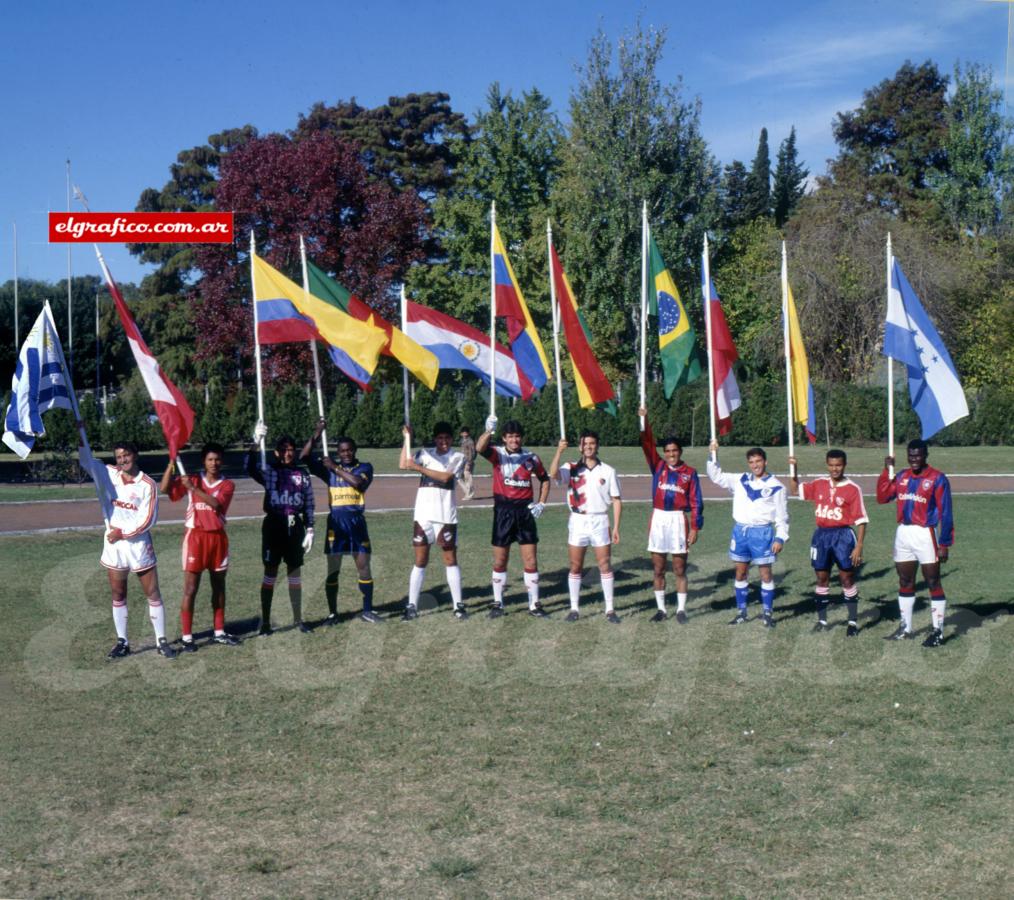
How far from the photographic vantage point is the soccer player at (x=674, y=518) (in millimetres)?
13031

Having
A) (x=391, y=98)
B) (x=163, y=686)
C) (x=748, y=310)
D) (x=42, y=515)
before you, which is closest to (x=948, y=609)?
(x=163, y=686)

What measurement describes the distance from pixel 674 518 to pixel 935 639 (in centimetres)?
301

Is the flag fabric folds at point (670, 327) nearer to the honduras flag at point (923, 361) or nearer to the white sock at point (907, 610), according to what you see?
the honduras flag at point (923, 361)

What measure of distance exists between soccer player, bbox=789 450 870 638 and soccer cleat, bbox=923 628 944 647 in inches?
30.3

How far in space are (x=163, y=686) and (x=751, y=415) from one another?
1496 inches

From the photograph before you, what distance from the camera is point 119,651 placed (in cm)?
1148

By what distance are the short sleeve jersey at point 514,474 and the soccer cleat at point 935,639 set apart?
447cm

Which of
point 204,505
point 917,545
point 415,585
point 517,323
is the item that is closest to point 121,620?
point 204,505

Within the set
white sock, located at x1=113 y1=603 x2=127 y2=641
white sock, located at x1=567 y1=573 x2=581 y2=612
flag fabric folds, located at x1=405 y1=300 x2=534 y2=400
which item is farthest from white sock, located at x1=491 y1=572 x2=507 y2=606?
white sock, located at x1=113 y1=603 x2=127 y2=641

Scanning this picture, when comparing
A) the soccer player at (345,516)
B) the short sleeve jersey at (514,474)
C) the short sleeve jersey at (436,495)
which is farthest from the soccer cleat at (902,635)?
the soccer player at (345,516)

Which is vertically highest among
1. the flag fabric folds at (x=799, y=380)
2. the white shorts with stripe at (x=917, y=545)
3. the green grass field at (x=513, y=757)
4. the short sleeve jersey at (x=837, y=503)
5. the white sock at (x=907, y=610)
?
the flag fabric folds at (x=799, y=380)

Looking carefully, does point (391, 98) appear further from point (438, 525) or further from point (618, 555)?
point (438, 525)

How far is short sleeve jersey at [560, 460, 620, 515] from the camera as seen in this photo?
1321 cm

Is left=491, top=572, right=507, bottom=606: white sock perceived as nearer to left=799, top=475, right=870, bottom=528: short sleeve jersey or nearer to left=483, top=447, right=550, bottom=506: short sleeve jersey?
left=483, top=447, right=550, bottom=506: short sleeve jersey
